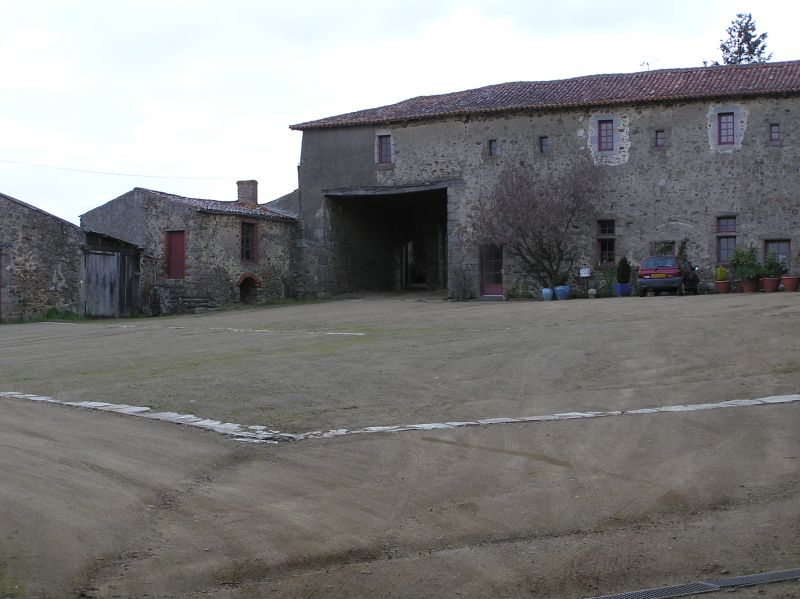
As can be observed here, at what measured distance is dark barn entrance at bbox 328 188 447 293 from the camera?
34.4 meters

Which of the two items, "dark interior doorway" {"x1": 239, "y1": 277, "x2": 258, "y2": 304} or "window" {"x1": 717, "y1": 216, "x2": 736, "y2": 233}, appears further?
"dark interior doorway" {"x1": 239, "y1": 277, "x2": 258, "y2": 304}

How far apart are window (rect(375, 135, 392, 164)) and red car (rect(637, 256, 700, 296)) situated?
11255mm

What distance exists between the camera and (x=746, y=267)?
27.6m

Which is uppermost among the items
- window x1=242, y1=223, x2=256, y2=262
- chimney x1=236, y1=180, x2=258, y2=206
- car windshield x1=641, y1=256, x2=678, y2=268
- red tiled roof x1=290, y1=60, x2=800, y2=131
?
red tiled roof x1=290, y1=60, x2=800, y2=131

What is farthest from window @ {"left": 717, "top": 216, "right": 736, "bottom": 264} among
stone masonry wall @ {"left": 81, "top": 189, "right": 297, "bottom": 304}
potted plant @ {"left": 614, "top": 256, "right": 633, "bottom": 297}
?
stone masonry wall @ {"left": 81, "top": 189, "right": 297, "bottom": 304}

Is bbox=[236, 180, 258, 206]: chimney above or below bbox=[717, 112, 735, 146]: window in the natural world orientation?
below

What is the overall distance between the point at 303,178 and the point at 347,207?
2.28 m

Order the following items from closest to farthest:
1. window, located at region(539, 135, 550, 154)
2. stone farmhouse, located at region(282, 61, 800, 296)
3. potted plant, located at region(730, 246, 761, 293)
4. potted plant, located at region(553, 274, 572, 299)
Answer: potted plant, located at region(730, 246, 761, 293) < stone farmhouse, located at region(282, 61, 800, 296) < potted plant, located at region(553, 274, 572, 299) < window, located at region(539, 135, 550, 154)

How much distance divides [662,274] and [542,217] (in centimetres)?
493

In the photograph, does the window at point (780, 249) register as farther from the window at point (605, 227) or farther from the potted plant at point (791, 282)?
the window at point (605, 227)

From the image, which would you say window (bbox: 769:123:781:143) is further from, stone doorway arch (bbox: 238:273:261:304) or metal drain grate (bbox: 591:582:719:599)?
metal drain grate (bbox: 591:582:719:599)

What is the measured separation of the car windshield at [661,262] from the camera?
2660 centimetres

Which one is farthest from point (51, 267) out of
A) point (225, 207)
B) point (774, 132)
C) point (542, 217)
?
point (774, 132)

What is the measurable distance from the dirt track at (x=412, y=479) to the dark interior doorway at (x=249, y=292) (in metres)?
18.9
